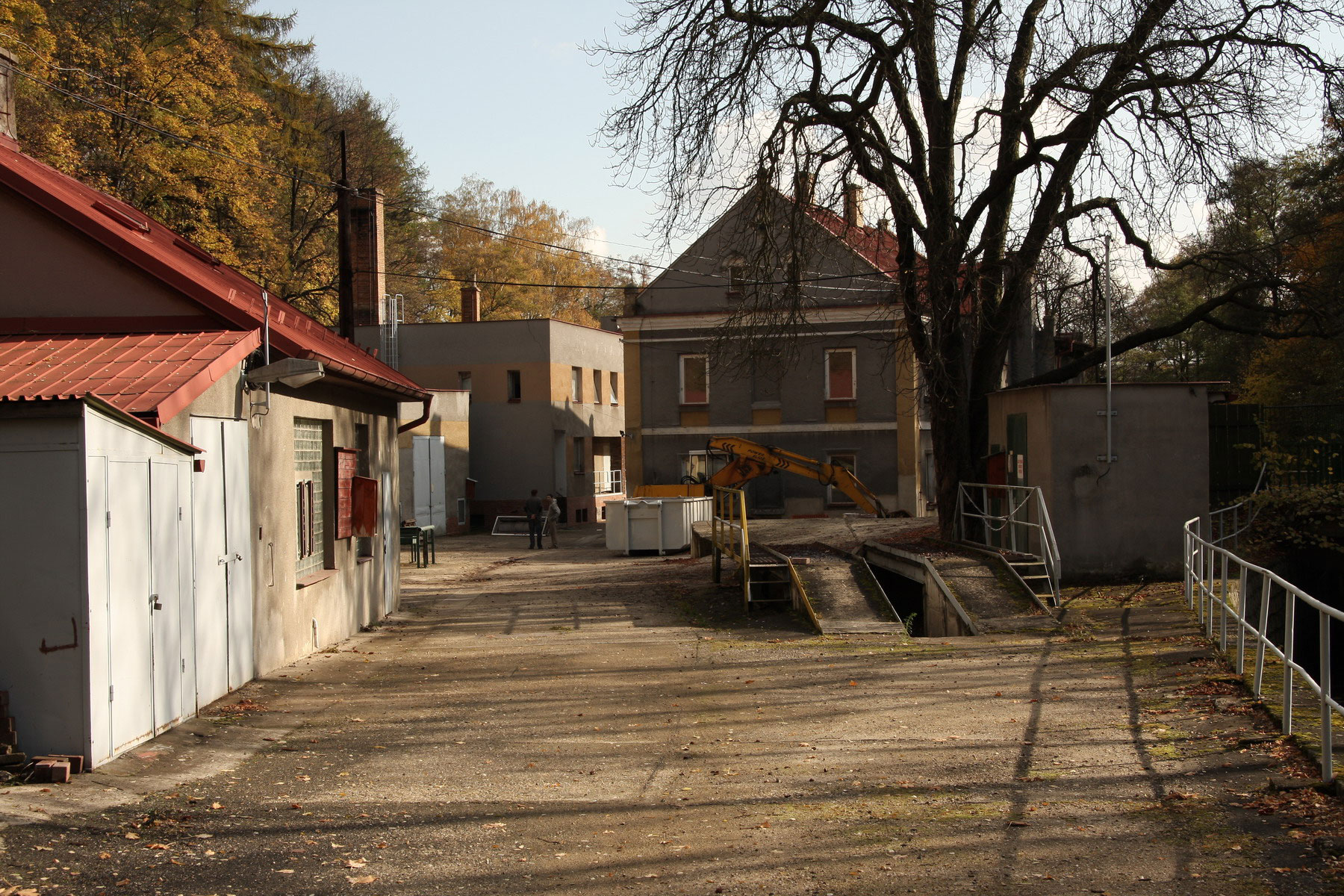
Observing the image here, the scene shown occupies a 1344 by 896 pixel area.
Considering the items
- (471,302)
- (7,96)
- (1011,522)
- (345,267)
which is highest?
(471,302)

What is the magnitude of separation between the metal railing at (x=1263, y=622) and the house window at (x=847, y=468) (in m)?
20.0

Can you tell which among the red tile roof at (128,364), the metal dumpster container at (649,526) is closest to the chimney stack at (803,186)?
the red tile roof at (128,364)

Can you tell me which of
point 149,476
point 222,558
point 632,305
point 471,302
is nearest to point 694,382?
point 632,305

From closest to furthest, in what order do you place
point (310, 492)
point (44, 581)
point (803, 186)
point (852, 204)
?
1. point (44, 581)
2. point (310, 492)
3. point (803, 186)
4. point (852, 204)

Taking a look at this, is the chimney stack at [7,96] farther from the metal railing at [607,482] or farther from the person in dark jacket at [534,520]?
the metal railing at [607,482]

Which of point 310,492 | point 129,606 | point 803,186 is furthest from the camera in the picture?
point 803,186

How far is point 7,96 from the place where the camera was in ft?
46.4

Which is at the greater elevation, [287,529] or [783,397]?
[783,397]

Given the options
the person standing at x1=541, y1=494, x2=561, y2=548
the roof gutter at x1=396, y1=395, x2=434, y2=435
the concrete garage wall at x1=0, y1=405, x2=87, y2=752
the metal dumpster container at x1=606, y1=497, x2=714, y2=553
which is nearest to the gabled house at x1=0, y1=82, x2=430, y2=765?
the concrete garage wall at x1=0, y1=405, x2=87, y2=752

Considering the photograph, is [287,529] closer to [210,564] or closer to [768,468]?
[210,564]

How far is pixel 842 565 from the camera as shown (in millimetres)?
17812

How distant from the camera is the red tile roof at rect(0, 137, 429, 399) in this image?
10273 mm

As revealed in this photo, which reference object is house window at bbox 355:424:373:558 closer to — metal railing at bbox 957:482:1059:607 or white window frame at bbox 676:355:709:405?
metal railing at bbox 957:482:1059:607

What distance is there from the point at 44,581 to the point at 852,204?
14.8 meters
